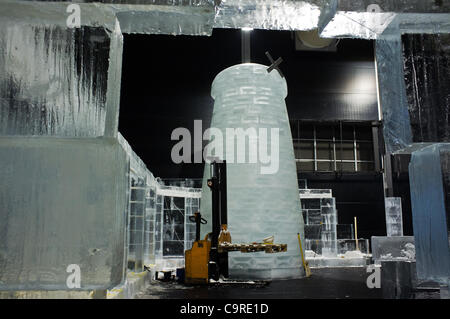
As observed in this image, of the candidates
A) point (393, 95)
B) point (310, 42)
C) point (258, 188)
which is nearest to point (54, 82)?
point (393, 95)

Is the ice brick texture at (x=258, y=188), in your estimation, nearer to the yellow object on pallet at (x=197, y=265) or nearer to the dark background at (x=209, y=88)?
the yellow object on pallet at (x=197, y=265)

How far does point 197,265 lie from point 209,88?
8156mm

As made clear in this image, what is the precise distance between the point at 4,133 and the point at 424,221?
2224 mm

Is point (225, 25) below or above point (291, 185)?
above

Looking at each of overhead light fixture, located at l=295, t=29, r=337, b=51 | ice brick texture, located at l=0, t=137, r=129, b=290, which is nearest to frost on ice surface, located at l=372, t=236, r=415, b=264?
overhead light fixture, located at l=295, t=29, r=337, b=51

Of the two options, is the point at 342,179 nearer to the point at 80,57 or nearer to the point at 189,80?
the point at 189,80

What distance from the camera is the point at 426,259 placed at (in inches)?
84.0

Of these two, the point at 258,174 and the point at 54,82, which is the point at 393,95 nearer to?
the point at 54,82

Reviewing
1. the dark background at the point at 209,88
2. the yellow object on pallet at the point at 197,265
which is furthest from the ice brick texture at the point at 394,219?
the yellow object on pallet at the point at 197,265

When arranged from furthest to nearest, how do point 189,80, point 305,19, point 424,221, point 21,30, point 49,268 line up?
point 189,80 → point 305,19 → point 424,221 → point 21,30 → point 49,268

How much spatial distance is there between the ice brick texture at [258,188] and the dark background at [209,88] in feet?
17.2

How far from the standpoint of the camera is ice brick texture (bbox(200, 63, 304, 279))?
283 inches

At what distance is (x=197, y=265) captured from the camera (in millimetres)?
6449
